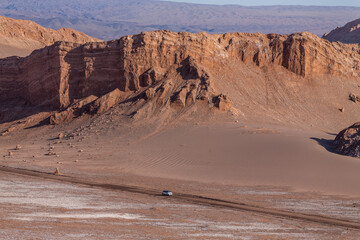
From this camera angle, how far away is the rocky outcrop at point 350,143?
77.0ft

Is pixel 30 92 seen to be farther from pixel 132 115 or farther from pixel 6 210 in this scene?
pixel 6 210

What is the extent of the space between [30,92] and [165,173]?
18.0 m

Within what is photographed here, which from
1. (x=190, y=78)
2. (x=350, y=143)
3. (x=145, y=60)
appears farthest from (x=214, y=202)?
(x=145, y=60)

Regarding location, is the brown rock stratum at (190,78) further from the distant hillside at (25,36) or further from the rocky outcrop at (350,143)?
the distant hillside at (25,36)

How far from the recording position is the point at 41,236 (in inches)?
404

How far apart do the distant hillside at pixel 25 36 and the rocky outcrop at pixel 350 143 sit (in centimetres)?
4504

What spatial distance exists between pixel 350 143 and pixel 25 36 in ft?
175

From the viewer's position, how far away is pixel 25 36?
68188 millimetres

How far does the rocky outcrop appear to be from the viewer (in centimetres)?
2346

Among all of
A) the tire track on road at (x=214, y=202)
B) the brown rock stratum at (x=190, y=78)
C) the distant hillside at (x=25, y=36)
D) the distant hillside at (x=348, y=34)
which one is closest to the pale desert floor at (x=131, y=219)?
the tire track on road at (x=214, y=202)

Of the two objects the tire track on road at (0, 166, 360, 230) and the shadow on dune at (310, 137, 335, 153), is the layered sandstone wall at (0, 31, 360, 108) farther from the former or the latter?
the tire track on road at (0, 166, 360, 230)

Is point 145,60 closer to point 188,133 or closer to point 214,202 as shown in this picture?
point 188,133

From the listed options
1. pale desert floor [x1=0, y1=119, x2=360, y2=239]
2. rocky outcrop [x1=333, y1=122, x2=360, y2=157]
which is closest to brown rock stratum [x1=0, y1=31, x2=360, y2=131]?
pale desert floor [x1=0, y1=119, x2=360, y2=239]

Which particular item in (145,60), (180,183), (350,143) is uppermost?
(145,60)
